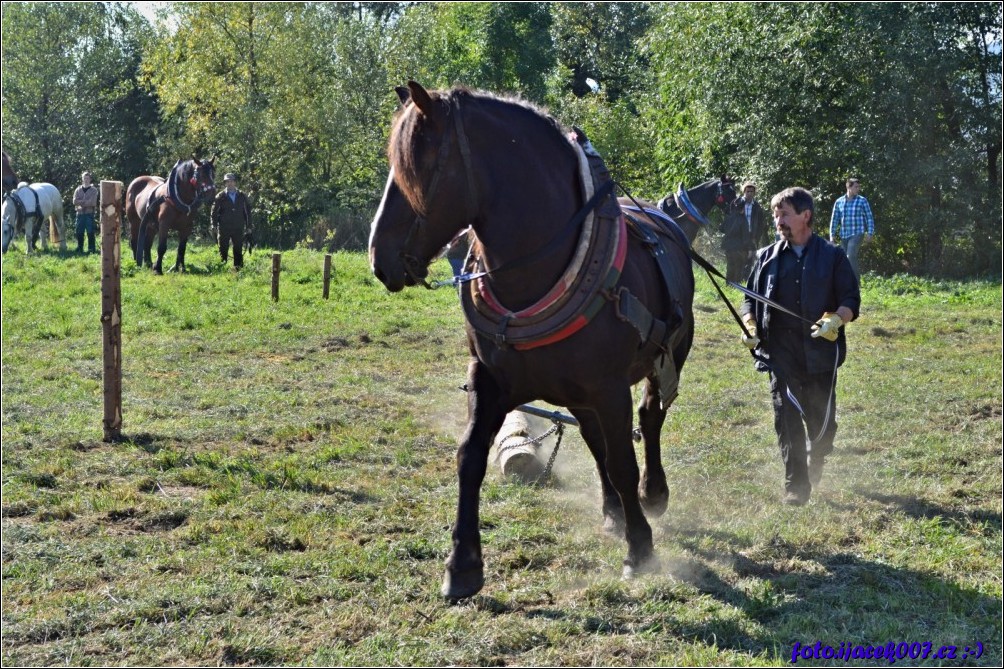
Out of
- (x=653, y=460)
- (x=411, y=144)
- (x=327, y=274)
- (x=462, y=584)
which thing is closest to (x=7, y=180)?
(x=327, y=274)

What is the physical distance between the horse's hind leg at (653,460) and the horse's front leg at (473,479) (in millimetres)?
1228

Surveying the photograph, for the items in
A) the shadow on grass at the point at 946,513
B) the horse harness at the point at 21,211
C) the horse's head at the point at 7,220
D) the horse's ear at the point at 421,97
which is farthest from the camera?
the horse harness at the point at 21,211

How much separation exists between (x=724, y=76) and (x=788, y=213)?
58.2ft

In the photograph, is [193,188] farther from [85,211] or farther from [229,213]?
[85,211]

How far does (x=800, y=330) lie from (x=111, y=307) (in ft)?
15.2

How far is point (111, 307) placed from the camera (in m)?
7.40

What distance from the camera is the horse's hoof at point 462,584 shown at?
438 centimetres

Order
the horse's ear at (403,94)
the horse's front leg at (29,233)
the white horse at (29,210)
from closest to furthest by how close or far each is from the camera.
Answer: the horse's ear at (403,94)
the white horse at (29,210)
the horse's front leg at (29,233)

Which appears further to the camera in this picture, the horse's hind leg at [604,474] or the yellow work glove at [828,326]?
the yellow work glove at [828,326]

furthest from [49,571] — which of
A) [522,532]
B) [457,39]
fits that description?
[457,39]

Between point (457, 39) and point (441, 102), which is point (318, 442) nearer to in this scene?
point (441, 102)

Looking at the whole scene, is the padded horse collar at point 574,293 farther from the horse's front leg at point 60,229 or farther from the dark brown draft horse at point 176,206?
the horse's front leg at point 60,229

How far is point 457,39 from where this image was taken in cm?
3338

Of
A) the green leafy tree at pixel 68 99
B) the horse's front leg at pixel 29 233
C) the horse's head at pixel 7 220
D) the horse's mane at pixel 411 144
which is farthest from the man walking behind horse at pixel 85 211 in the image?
the horse's mane at pixel 411 144
